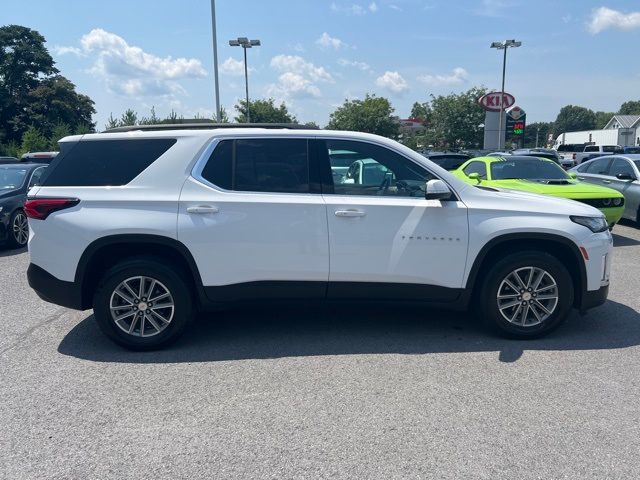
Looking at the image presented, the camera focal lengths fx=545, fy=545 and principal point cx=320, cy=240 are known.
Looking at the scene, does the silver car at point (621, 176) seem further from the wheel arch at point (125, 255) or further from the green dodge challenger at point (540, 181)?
the wheel arch at point (125, 255)

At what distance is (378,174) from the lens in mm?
4875

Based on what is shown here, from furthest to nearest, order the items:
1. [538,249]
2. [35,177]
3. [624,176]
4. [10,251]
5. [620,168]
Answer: [620,168] → [624,176] → [35,177] → [10,251] → [538,249]

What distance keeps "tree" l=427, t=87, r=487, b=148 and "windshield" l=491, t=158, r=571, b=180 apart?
36629 millimetres

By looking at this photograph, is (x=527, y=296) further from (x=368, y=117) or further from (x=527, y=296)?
(x=368, y=117)

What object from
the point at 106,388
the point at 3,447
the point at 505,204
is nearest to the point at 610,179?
the point at 505,204

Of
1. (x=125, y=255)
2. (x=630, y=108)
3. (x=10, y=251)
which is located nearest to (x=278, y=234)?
(x=125, y=255)

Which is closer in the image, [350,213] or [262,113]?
[350,213]

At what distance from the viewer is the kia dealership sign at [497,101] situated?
3519cm

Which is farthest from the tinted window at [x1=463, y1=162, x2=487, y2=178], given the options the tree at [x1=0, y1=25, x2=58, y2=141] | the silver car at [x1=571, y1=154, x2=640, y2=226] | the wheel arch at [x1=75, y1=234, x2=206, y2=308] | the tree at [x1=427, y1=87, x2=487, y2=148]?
the tree at [x1=0, y1=25, x2=58, y2=141]

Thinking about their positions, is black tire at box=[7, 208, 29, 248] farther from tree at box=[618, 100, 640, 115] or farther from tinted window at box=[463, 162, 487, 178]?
tree at box=[618, 100, 640, 115]

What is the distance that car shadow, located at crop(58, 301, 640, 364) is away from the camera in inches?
184

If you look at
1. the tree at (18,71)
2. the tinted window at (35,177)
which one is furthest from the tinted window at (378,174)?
the tree at (18,71)

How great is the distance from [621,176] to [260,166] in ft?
30.6

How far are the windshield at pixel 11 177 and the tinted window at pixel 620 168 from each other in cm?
1212
